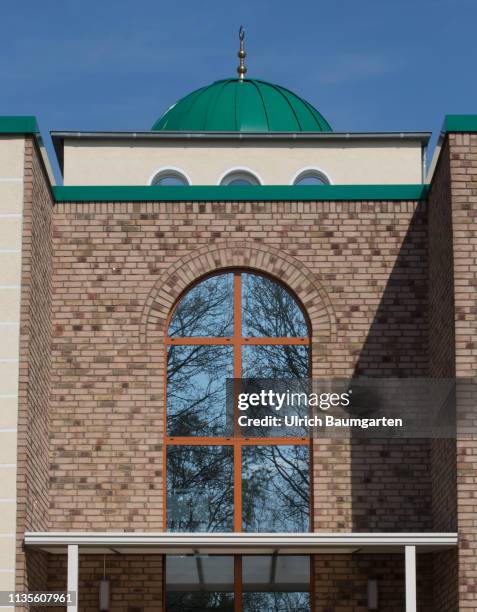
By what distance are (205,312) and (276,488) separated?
220 centimetres

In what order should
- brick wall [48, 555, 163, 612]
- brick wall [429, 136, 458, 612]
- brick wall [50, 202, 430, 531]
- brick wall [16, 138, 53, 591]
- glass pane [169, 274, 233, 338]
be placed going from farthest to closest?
1. glass pane [169, 274, 233, 338]
2. brick wall [50, 202, 430, 531]
3. brick wall [48, 555, 163, 612]
4. brick wall [429, 136, 458, 612]
5. brick wall [16, 138, 53, 591]

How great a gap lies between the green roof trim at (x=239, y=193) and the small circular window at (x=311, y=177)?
5.75 m

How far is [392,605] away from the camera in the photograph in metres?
17.5

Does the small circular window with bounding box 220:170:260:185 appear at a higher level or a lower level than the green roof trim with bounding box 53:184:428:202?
higher

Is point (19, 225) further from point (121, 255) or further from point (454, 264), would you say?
point (454, 264)

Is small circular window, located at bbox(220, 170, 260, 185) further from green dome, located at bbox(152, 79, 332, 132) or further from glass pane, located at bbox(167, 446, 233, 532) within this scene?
glass pane, located at bbox(167, 446, 233, 532)

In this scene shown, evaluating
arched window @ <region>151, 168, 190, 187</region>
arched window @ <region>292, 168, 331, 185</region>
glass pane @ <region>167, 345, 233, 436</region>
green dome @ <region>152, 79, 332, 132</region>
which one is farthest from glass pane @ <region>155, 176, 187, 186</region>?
glass pane @ <region>167, 345, 233, 436</region>

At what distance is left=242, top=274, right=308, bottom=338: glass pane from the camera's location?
720 inches

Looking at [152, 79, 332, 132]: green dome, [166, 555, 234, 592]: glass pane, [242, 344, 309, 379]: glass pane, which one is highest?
[152, 79, 332, 132]: green dome

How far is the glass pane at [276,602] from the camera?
17500 millimetres

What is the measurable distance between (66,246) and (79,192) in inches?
26.0

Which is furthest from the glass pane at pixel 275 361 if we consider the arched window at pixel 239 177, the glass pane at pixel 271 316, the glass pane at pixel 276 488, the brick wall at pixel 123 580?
the arched window at pixel 239 177

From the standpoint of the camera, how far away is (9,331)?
1655 cm

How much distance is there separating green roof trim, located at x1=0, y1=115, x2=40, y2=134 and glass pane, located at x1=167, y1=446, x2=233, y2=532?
12.9ft
